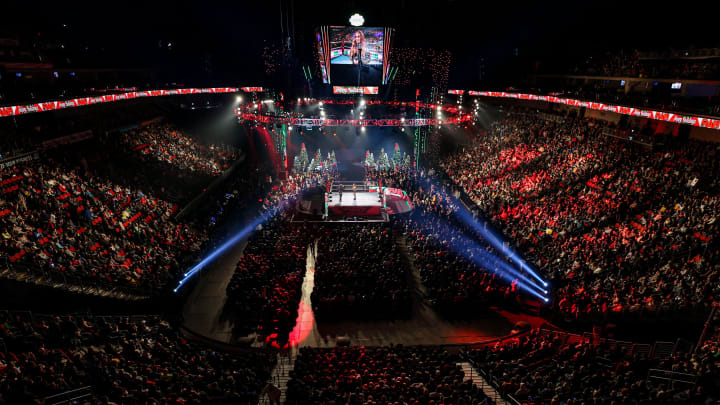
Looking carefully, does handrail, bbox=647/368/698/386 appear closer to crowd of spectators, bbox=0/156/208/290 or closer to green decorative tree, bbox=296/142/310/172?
crowd of spectators, bbox=0/156/208/290

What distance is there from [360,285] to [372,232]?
4293 mm

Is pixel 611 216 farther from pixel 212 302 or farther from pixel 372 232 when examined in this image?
pixel 212 302

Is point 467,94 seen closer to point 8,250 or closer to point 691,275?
point 691,275

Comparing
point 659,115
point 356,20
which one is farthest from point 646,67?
point 356,20

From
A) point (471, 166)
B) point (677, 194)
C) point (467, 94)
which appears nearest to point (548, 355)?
point (677, 194)

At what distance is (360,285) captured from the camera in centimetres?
1424

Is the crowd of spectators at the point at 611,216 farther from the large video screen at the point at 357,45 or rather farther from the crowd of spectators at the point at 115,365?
the large video screen at the point at 357,45

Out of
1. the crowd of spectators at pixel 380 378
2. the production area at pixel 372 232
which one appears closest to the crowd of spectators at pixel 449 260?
the production area at pixel 372 232

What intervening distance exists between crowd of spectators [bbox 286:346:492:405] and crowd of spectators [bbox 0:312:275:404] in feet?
4.01

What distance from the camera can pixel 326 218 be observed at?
22703 millimetres

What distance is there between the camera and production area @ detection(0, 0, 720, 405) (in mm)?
9469

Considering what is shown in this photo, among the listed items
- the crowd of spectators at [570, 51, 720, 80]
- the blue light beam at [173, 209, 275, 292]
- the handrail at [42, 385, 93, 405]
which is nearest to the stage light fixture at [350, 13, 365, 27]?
the crowd of spectators at [570, 51, 720, 80]

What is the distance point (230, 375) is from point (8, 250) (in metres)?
8.55

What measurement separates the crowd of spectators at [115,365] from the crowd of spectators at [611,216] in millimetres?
11320
